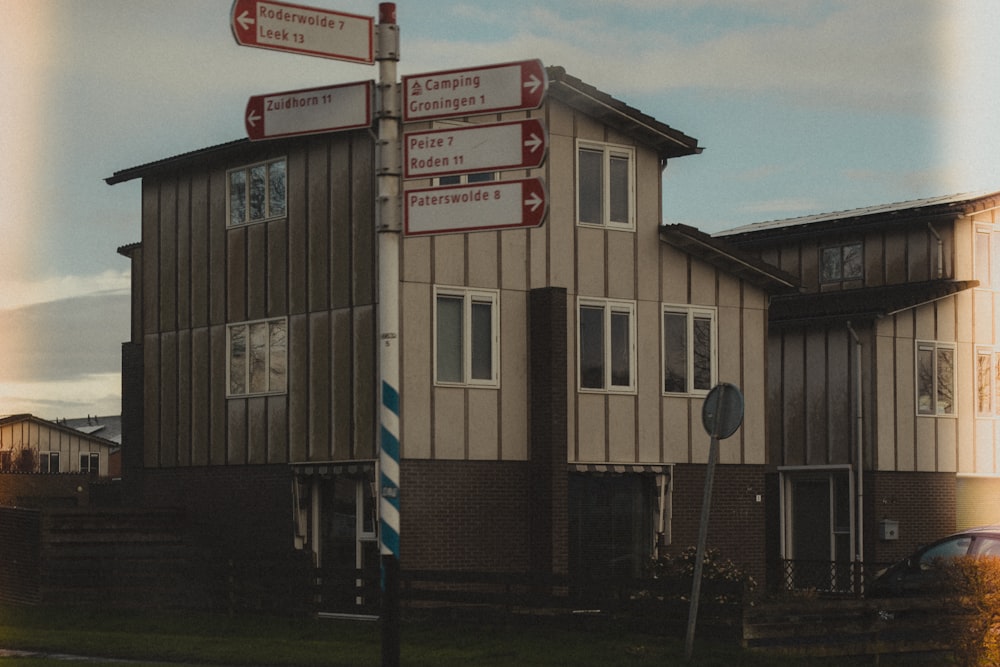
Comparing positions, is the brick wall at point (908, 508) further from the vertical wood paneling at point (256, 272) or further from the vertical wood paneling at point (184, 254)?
the vertical wood paneling at point (184, 254)

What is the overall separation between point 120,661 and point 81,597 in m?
9.89

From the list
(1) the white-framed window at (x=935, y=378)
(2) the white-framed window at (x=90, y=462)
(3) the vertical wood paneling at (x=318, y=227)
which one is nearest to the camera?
(3) the vertical wood paneling at (x=318, y=227)

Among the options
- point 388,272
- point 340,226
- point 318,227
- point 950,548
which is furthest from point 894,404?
point 388,272

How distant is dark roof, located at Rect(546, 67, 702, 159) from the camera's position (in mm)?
29047

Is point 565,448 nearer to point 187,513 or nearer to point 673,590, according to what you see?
point 673,590

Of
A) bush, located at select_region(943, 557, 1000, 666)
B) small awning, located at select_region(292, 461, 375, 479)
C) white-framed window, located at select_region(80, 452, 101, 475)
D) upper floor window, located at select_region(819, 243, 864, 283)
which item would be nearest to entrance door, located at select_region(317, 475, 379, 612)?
small awning, located at select_region(292, 461, 375, 479)

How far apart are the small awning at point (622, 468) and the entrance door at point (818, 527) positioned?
633cm

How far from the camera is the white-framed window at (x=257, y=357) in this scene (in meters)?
30.0

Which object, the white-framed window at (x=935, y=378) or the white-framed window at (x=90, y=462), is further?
the white-framed window at (x=90, y=462)

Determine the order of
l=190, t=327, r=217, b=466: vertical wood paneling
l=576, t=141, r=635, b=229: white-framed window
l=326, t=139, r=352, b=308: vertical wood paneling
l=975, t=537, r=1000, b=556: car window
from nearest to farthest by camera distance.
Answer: l=975, t=537, r=1000, b=556: car window → l=326, t=139, r=352, b=308: vertical wood paneling → l=576, t=141, r=635, b=229: white-framed window → l=190, t=327, r=217, b=466: vertical wood paneling

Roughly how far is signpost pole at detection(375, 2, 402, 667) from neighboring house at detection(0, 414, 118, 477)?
80332mm

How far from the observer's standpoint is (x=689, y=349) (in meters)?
31.2

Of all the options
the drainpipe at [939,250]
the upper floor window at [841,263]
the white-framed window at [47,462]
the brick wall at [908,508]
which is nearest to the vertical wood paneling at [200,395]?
the brick wall at [908,508]

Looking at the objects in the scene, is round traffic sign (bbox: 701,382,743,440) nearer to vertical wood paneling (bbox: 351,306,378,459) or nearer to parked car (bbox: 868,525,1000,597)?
parked car (bbox: 868,525,1000,597)
